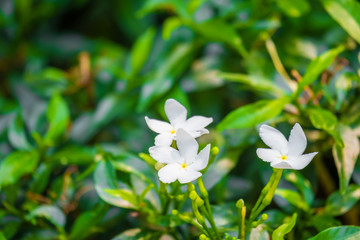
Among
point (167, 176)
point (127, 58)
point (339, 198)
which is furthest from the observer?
point (127, 58)

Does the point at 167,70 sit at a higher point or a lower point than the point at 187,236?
higher

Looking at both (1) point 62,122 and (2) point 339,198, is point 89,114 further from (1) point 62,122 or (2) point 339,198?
(2) point 339,198

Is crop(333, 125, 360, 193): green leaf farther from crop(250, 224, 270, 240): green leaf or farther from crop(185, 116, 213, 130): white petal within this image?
crop(185, 116, 213, 130): white petal

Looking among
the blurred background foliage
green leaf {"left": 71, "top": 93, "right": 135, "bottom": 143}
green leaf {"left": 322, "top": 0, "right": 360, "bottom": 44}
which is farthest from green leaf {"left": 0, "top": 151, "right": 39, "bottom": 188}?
green leaf {"left": 322, "top": 0, "right": 360, "bottom": 44}

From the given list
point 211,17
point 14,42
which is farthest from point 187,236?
point 14,42

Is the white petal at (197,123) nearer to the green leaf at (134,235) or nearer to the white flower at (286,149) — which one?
the white flower at (286,149)

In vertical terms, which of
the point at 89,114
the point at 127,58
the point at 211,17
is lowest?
the point at 89,114

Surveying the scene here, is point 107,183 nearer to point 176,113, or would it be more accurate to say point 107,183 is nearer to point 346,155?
point 176,113

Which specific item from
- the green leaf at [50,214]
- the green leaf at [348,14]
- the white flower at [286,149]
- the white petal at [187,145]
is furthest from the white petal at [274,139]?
the green leaf at [50,214]
